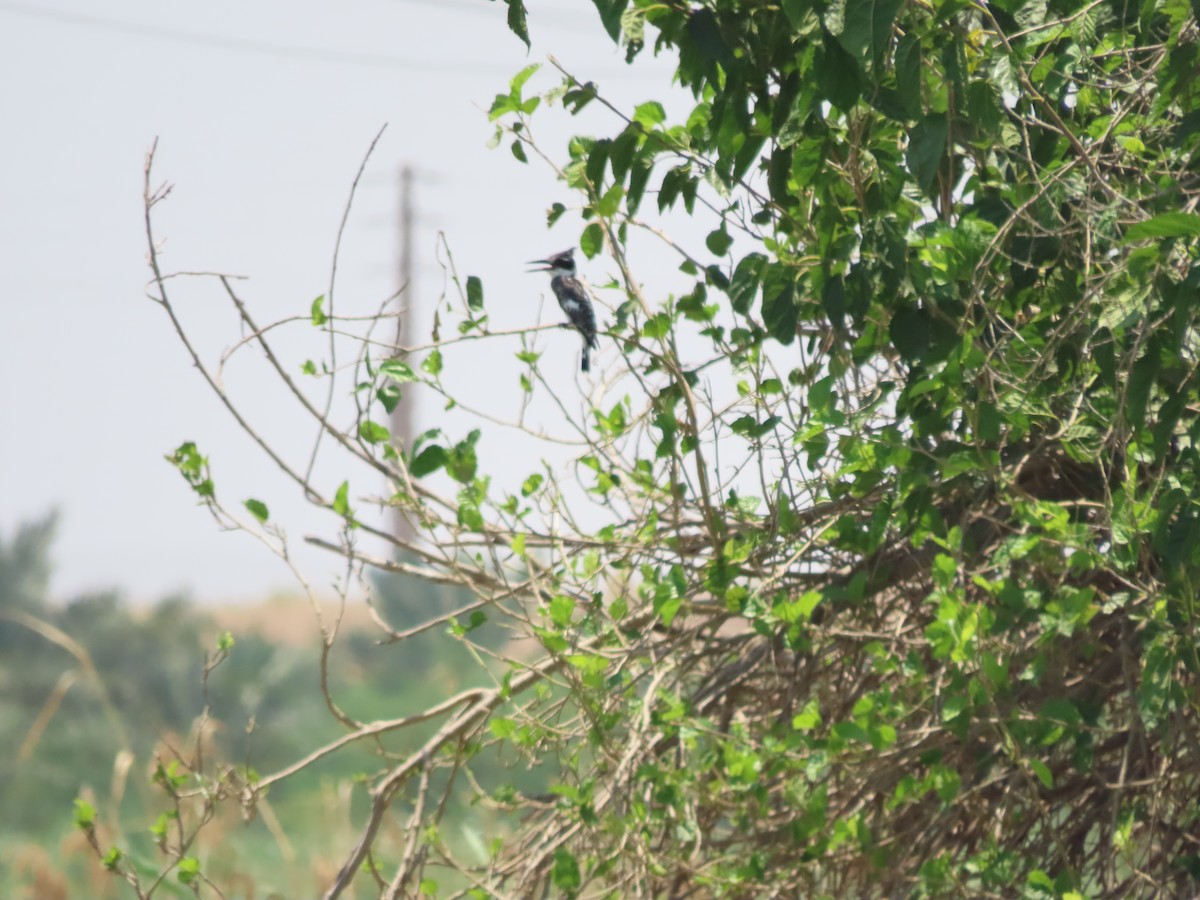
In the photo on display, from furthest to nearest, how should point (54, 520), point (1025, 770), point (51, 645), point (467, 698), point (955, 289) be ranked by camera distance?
point (54, 520) < point (51, 645) < point (467, 698) < point (1025, 770) < point (955, 289)

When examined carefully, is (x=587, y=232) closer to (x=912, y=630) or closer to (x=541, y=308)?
(x=541, y=308)

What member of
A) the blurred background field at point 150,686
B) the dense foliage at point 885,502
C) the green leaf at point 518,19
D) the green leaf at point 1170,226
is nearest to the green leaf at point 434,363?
the dense foliage at point 885,502

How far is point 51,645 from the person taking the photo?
11.1 m

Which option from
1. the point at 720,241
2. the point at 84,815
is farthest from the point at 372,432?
the point at 84,815

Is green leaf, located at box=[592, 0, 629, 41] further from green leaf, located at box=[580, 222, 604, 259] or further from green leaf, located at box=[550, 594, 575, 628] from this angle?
green leaf, located at box=[550, 594, 575, 628]

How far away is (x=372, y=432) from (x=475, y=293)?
0.37 meters

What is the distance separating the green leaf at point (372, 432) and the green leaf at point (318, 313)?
0.20 m

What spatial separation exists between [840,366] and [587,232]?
49 cm

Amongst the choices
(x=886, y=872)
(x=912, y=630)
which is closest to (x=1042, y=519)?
(x=912, y=630)

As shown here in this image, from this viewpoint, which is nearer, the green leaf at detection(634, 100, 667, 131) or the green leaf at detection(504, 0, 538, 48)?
the green leaf at detection(504, 0, 538, 48)

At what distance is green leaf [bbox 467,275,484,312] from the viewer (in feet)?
8.04

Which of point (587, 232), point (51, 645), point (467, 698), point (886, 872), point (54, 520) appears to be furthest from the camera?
point (54, 520)

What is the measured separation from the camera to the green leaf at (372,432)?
2.62m

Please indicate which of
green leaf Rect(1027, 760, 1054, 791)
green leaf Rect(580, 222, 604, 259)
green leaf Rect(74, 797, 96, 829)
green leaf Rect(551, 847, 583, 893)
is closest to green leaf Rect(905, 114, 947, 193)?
green leaf Rect(580, 222, 604, 259)
